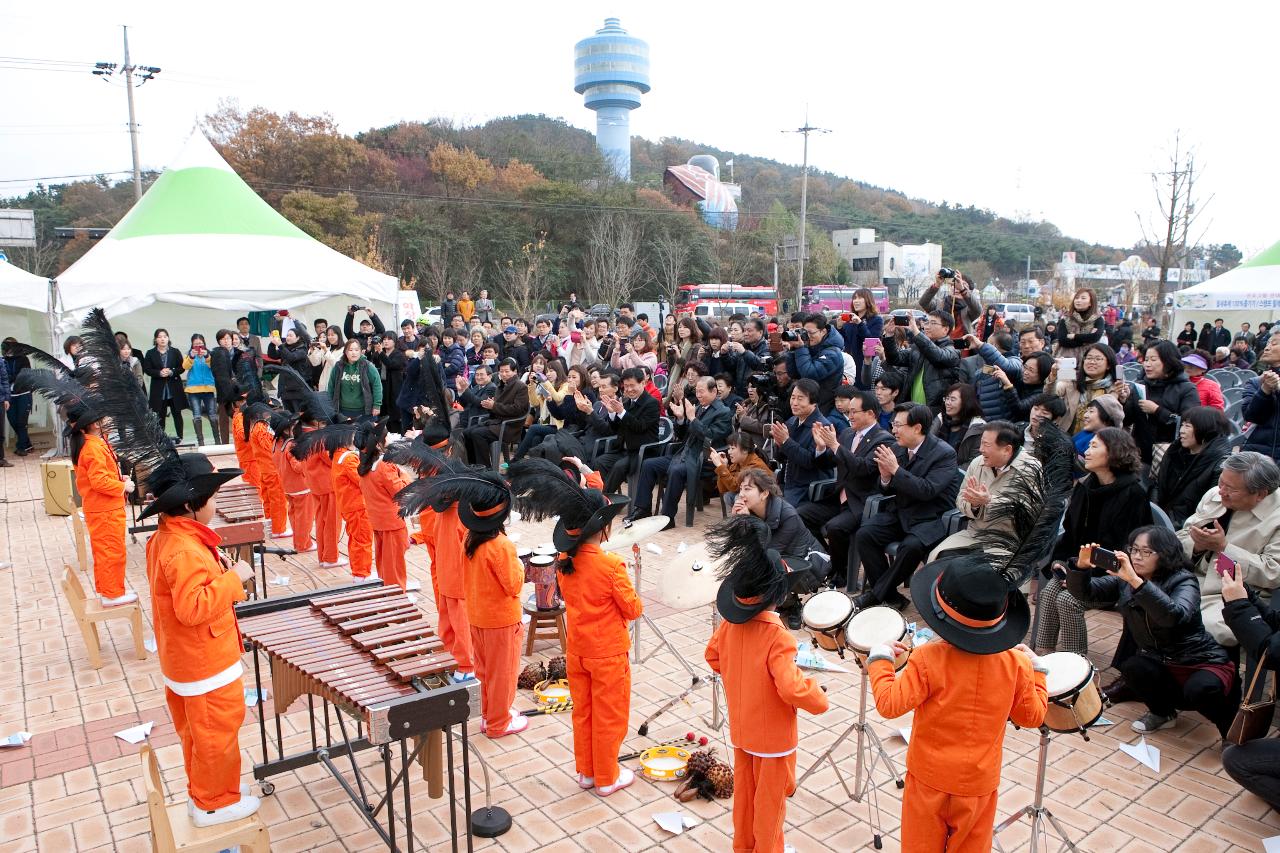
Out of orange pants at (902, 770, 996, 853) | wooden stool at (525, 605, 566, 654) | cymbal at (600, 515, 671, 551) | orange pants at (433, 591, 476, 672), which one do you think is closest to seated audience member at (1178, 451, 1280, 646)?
orange pants at (902, 770, 996, 853)

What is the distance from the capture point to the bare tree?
42844 millimetres

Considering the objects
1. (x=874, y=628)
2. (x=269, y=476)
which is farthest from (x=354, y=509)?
(x=874, y=628)

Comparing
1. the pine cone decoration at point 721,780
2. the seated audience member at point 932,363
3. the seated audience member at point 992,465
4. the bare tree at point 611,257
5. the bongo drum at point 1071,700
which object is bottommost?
the pine cone decoration at point 721,780

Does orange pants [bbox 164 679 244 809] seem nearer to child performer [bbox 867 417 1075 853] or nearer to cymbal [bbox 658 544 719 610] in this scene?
cymbal [bbox 658 544 719 610]

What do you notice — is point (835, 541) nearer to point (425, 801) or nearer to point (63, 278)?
point (425, 801)

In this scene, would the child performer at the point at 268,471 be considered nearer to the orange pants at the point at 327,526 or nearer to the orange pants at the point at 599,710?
the orange pants at the point at 327,526

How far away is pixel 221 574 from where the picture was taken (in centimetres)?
398

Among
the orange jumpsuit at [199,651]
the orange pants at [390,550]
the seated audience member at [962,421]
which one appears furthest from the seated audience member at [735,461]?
the orange jumpsuit at [199,651]

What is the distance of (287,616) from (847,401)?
16.7ft

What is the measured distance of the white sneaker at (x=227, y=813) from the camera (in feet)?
12.4

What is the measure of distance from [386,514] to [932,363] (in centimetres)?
554

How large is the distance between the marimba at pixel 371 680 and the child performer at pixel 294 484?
4167mm

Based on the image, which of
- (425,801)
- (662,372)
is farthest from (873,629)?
(662,372)

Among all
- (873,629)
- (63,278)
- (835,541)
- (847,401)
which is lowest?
(835,541)
